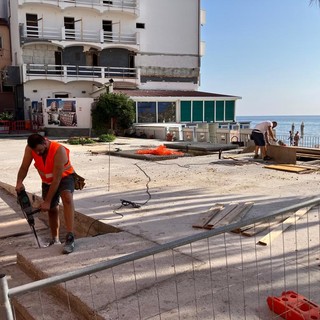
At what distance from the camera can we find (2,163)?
14656 millimetres

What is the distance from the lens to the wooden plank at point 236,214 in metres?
5.84

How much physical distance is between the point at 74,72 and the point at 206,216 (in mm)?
32017

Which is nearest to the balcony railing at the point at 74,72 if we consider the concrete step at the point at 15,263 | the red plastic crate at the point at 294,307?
the concrete step at the point at 15,263

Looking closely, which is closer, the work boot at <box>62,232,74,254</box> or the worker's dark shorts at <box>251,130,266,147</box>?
the work boot at <box>62,232,74,254</box>

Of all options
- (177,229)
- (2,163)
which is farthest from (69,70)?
(177,229)

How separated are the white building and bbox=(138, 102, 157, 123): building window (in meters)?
0.17

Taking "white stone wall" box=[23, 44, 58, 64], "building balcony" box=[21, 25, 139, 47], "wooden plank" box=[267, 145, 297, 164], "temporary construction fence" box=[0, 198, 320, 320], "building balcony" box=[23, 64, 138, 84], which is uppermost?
"building balcony" box=[21, 25, 139, 47]

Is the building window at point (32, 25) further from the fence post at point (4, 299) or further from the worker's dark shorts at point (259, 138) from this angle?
the fence post at point (4, 299)

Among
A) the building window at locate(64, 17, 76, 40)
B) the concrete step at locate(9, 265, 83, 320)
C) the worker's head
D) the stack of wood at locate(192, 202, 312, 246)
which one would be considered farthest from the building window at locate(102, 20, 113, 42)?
the concrete step at locate(9, 265, 83, 320)

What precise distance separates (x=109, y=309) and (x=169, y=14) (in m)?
40.6

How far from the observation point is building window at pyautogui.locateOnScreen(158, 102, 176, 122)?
32.5 m

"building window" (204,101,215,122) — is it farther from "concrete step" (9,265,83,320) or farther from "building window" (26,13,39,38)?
"concrete step" (9,265,83,320)

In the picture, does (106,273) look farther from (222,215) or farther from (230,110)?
(230,110)

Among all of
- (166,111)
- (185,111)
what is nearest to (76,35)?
(166,111)
